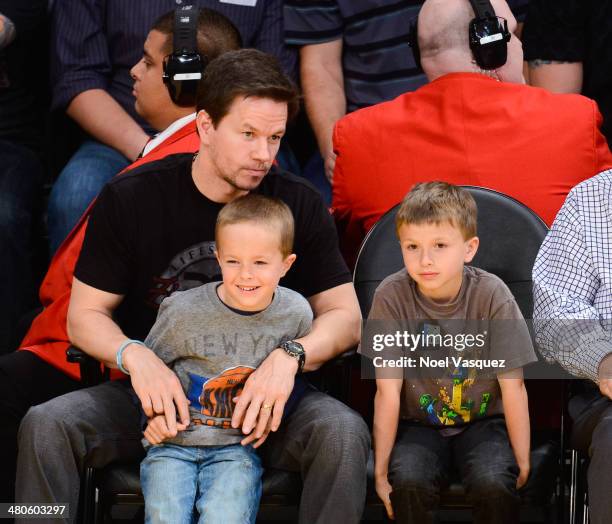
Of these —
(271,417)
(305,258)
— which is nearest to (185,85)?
(305,258)

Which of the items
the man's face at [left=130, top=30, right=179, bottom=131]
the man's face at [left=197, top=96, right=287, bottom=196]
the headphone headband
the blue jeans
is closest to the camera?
the man's face at [left=197, top=96, right=287, bottom=196]

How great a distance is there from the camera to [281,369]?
9.25 ft

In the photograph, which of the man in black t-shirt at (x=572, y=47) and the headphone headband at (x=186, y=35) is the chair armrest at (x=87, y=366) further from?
the man in black t-shirt at (x=572, y=47)

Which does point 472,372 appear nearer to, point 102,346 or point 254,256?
point 254,256

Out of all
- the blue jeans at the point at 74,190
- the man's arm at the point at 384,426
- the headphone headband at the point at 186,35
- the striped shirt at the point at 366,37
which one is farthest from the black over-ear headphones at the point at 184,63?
the man's arm at the point at 384,426

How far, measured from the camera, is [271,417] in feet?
9.27

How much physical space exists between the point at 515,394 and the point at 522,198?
2.40ft

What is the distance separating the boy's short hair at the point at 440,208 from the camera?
2.83 m

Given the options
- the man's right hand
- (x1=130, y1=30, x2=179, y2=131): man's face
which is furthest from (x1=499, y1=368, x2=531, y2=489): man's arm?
(x1=130, y1=30, x2=179, y2=131): man's face

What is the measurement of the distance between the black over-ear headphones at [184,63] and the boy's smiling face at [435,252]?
3.19ft

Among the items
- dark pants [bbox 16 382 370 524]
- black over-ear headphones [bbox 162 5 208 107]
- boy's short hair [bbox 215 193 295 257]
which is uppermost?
black over-ear headphones [bbox 162 5 208 107]

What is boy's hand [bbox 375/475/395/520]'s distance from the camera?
2809 mm

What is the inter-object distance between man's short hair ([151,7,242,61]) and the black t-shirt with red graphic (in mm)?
547

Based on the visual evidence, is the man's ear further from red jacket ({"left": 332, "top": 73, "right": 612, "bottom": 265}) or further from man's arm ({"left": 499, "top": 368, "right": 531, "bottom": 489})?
man's arm ({"left": 499, "top": 368, "right": 531, "bottom": 489})
